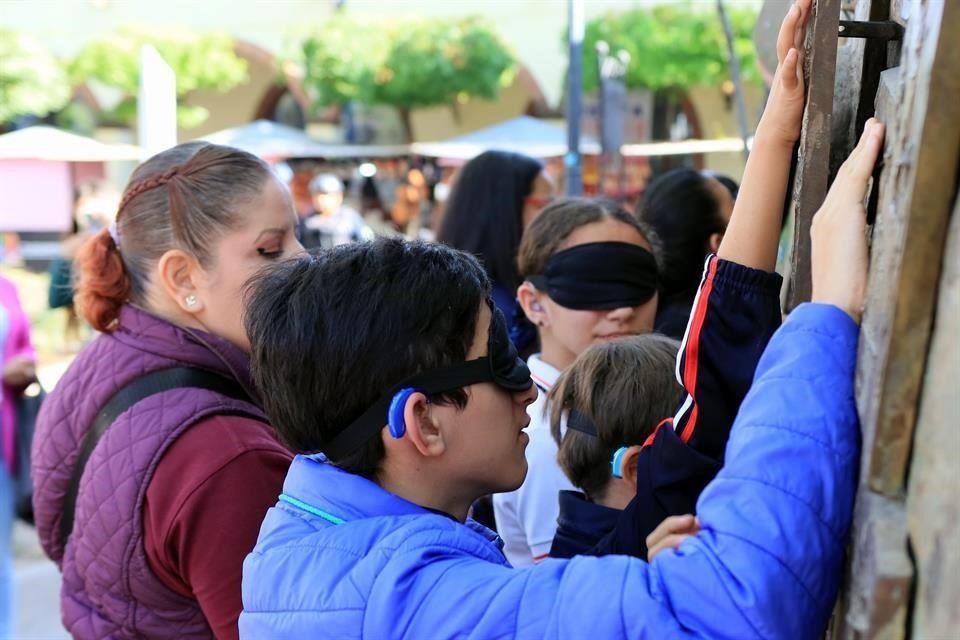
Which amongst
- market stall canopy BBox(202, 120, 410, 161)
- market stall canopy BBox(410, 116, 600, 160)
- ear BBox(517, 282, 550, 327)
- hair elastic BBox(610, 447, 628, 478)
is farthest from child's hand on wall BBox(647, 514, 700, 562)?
market stall canopy BBox(202, 120, 410, 161)

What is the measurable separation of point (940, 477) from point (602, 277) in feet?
5.55

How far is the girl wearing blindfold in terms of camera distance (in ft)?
8.22

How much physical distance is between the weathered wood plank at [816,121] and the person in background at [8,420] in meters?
3.20

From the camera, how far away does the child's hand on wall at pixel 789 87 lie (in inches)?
49.5

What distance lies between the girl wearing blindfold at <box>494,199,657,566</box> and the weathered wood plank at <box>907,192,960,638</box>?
1.43 m

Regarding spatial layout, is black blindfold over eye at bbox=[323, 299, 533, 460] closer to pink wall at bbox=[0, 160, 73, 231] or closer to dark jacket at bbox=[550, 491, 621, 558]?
dark jacket at bbox=[550, 491, 621, 558]

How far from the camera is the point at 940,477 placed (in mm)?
906

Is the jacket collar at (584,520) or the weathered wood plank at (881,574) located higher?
the weathered wood plank at (881,574)

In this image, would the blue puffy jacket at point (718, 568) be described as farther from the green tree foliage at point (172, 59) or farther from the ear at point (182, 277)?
the green tree foliage at point (172, 59)

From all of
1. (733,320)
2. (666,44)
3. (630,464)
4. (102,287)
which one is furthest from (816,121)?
(666,44)

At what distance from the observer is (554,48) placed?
20.8m

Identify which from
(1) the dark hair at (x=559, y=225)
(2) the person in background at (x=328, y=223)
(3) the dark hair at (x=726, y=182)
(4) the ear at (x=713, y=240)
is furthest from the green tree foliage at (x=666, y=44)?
(1) the dark hair at (x=559, y=225)

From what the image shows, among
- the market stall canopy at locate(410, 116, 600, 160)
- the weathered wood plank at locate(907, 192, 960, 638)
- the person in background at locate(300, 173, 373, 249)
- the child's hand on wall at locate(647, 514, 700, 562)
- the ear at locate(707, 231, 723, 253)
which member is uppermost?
the weathered wood plank at locate(907, 192, 960, 638)

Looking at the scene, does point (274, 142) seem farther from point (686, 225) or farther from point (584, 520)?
point (584, 520)
